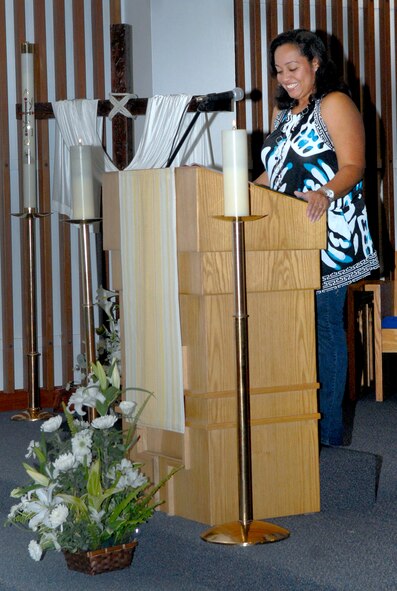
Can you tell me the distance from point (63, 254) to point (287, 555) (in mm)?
3205

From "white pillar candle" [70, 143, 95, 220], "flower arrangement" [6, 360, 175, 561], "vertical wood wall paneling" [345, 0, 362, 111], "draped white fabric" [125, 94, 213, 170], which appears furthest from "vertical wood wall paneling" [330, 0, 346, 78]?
"flower arrangement" [6, 360, 175, 561]

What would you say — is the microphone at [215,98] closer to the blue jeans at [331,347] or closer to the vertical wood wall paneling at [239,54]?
the vertical wood wall paneling at [239,54]

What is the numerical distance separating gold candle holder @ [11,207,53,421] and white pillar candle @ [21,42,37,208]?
82 millimetres

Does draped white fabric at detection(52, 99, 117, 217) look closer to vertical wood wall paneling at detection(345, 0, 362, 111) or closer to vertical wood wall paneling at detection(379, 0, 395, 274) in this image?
vertical wood wall paneling at detection(345, 0, 362, 111)

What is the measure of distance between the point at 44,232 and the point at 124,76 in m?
0.92

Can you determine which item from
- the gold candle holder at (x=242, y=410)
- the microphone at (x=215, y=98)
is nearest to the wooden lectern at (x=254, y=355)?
the gold candle holder at (x=242, y=410)

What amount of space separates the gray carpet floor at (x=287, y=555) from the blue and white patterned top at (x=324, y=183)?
0.55 metres

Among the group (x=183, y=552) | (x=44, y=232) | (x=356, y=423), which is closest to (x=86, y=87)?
(x=44, y=232)

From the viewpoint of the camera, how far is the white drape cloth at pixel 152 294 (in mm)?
2646

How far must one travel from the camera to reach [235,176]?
235 centimetres

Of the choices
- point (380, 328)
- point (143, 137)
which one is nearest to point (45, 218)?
point (143, 137)

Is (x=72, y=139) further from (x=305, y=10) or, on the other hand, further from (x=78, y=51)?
(x=305, y=10)

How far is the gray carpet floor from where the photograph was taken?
2182 mm

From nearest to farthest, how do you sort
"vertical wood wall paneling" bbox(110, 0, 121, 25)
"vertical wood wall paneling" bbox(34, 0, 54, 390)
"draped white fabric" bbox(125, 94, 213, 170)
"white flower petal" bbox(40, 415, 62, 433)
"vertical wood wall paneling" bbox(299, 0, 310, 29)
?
"white flower petal" bbox(40, 415, 62, 433) → "draped white fabric" bbox(125, 94, 213, 170) → "vertical wood wall paneling" bbox(34, 0, 54, 390) → "vertical wood wall paneling" bbox(110, 0, 121, 25) → "vertical wood wall paneling" bbox(299, 0, 310, 29)
